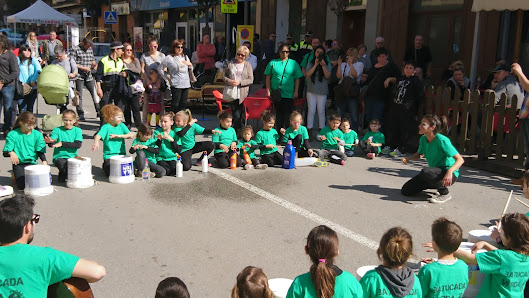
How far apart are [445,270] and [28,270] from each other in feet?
8.45

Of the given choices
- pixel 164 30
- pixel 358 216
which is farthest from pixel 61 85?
pixel 164 30

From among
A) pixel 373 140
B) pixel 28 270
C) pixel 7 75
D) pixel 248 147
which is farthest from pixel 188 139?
pixel 28 270

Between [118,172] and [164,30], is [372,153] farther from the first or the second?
[164,30]

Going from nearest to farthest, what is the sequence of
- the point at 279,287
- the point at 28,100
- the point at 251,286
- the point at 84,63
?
the point at 251,286 < the point at 279,287 < the point at 28,100 < the point at 84,63

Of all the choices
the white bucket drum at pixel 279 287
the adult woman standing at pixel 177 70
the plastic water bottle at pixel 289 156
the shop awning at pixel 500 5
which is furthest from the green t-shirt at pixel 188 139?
the shop awning at pixel 500 5

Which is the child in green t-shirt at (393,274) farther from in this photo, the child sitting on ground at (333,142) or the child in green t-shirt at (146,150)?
the child sitting on ground at (333,142)

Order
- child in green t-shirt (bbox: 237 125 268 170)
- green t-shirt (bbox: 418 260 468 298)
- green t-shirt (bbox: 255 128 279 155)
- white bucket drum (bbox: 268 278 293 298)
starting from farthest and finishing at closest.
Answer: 1. green t-shirt (bbox: 255 128 279 155)
2. child in green t-shirt (bbox: 237 125 268 170)
3. white bucket drum (bbox: 268 278 293 298)
4. green t-shirt (bbox: 418 260 468 298)

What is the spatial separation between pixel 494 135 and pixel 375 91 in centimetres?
238

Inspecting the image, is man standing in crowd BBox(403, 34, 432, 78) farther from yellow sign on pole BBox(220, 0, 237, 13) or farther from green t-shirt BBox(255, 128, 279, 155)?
green t-shirt BBox(255, 128, 279, 155)

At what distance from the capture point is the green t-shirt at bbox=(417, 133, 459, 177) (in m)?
7.31

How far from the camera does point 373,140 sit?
10.5 metres

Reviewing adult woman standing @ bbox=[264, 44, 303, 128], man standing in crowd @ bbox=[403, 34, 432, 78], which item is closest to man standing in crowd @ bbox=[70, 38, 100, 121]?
adult woman standing @ bbox=[264, 44, 303, 128]

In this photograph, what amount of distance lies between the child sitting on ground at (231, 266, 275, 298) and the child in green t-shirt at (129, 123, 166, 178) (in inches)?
212

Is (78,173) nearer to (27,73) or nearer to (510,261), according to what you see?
(27,73)
